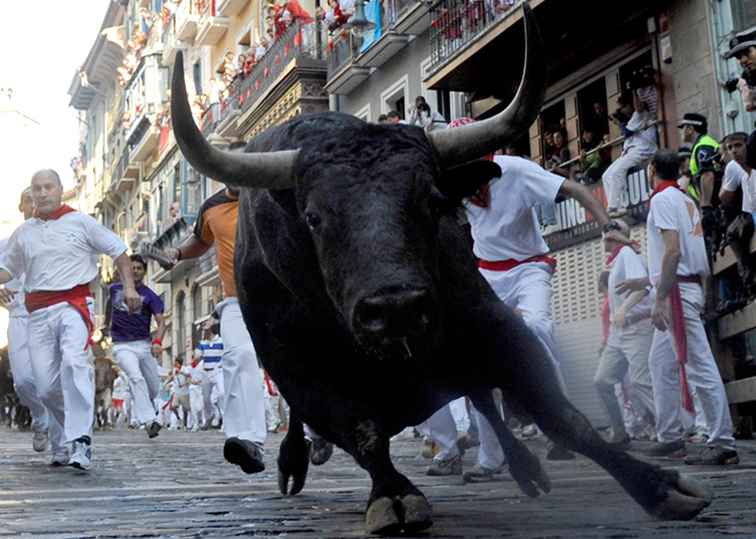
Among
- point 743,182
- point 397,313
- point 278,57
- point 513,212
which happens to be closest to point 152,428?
point 743,182

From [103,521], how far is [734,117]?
1197 centimetres

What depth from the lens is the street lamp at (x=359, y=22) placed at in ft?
84.6

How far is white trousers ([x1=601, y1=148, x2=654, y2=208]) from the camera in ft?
54.3

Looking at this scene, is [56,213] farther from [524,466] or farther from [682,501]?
[682,501]

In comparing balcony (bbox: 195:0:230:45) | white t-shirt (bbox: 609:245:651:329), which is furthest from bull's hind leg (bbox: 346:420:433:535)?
balcony (bbox: 195:0:230:45)

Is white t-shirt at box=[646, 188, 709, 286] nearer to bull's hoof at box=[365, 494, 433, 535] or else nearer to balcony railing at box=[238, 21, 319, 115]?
bull's hoof at box=[365, 494, 433, 535]

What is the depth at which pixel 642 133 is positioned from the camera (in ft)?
55.0

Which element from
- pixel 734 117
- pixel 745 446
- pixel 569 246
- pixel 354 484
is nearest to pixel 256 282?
pixel 354 484

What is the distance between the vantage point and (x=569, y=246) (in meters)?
19.1

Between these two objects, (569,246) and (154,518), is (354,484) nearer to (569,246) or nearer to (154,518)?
(154,518)

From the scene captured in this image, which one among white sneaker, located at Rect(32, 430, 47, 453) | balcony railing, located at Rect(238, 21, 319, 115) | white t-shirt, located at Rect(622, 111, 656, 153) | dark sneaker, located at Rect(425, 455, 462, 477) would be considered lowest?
dark sneaker, located at Rect(425, 455, 462, 477)

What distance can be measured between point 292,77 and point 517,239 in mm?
24027

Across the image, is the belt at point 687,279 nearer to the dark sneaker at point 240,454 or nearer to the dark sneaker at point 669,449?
the dark sneaker at point 669,449

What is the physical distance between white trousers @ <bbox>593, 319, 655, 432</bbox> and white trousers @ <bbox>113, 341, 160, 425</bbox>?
5984mm
